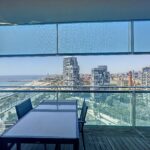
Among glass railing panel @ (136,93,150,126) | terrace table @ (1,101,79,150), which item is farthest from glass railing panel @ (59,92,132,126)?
terrace table @ (1,101,79,150)

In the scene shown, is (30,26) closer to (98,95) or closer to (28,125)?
(98,95)

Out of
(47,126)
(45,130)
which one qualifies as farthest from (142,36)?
(45,130)

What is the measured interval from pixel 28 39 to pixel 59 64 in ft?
3.04

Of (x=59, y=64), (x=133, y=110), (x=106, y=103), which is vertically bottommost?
(x=133, y=110)

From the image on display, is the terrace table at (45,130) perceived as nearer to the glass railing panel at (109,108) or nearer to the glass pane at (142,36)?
the glass railing panel at (109,108)

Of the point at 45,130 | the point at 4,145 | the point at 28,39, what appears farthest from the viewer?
the point at 28,39

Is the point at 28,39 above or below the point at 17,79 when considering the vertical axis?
above

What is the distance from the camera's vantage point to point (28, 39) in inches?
216

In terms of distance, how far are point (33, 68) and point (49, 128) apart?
Answer: 3153mm

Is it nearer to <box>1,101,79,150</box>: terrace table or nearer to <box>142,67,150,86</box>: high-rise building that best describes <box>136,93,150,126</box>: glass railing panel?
<box>142,67,150,86</box>: high-rise building

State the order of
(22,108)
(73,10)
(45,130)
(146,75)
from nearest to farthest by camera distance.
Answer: (45,130)
(22,108)
(73,10)
(146,75)

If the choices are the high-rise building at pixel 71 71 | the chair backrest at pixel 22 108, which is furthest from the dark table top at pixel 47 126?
the high-rise building at pixel 71 71

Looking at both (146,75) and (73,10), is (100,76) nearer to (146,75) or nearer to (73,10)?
(146,75)

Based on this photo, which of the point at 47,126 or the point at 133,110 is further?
the point at 133,110
